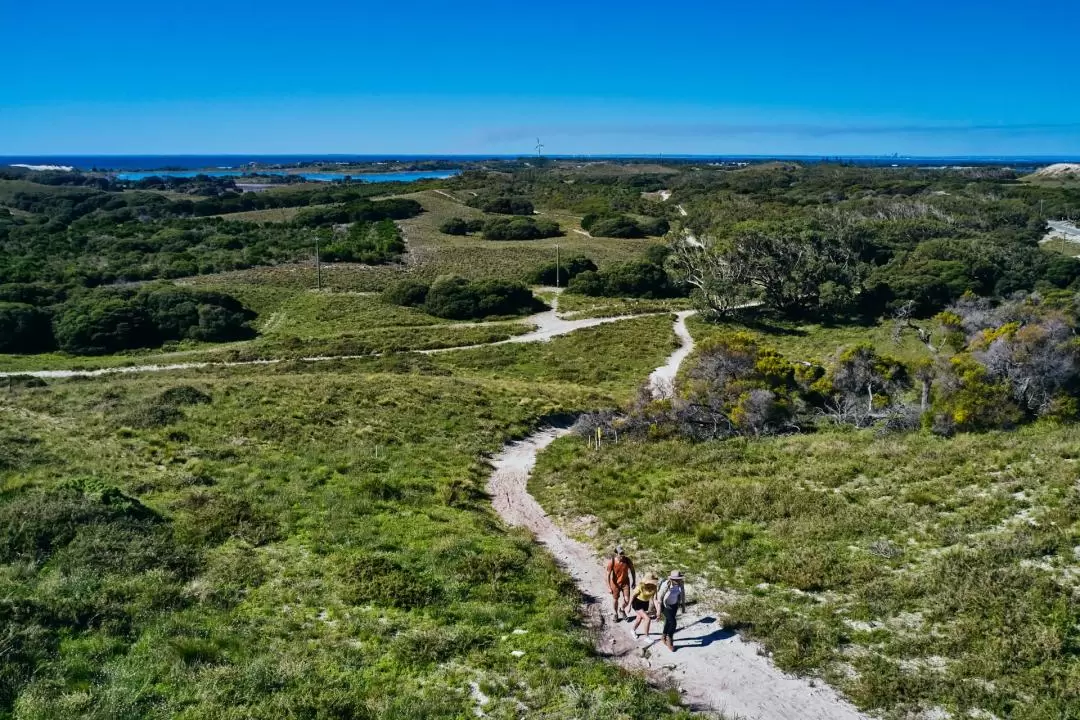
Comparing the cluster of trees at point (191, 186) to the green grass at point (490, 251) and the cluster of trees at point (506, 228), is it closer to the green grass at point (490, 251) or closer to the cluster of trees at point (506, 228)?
the cluster of trees at point (506, 228)

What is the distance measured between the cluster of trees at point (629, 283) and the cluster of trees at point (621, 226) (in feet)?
91.3

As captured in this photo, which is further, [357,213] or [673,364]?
[357,213]

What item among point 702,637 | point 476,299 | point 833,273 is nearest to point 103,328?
point 476,299

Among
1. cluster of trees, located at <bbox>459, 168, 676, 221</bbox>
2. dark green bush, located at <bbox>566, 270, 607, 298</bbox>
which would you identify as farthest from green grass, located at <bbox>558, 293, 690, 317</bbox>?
cluster of trees, located at <bbox>459, 168, 676, 221</bbox>

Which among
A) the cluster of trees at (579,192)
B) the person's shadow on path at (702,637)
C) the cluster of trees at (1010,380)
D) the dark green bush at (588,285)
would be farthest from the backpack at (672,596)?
the cluster of trees at (579,192)

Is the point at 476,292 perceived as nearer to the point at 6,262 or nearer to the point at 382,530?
the point at 382,530

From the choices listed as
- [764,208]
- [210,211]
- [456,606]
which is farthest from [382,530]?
[210,211]

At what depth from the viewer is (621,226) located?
3514 inches

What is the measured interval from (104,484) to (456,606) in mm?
7986

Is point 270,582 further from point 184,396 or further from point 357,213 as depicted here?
point 357,213

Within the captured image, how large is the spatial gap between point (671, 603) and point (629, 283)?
51.3 meters

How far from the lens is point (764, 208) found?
98.4 metres

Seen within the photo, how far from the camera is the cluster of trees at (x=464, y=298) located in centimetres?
5275

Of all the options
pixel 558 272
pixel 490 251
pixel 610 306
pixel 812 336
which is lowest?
pixel 812 336
